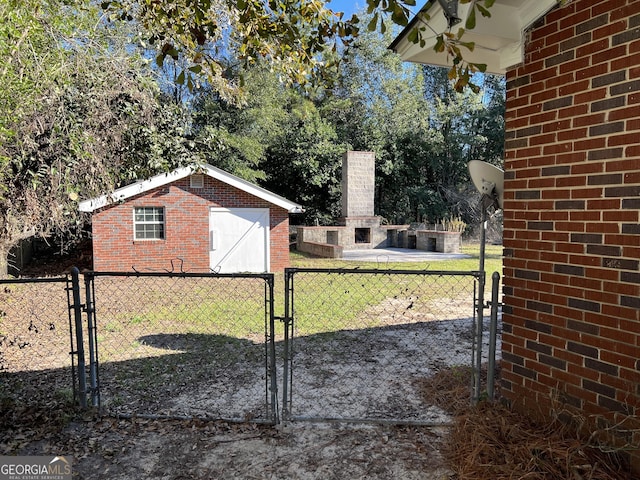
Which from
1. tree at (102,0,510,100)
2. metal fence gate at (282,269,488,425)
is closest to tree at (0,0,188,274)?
tree at (102,0,510,100)

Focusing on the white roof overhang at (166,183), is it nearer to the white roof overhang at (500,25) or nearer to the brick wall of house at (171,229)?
the brick wall of house at (171,229)

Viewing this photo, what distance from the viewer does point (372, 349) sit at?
5.68 metres

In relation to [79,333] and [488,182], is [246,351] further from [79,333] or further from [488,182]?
[488,182]

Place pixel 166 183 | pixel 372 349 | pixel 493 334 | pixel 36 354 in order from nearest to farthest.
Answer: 1. pixel 493 334
2. pixel 36 354
3. pixel 372 349
4. pixel 166 183

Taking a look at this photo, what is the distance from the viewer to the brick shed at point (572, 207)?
2285 millimetres

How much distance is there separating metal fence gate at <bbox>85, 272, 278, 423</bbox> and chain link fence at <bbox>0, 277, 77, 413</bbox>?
0.33m

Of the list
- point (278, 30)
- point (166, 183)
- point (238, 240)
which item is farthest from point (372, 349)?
point (166, 183)

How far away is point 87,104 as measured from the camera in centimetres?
680

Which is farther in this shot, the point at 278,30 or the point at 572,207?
the point at 278,30

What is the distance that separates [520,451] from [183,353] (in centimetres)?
413

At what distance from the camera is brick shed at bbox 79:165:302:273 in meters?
12.5

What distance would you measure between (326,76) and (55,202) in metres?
5.69

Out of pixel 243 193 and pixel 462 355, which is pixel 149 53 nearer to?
pixel 243 193

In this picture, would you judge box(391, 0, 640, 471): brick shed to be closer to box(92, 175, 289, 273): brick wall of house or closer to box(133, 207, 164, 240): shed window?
box(92, 175, 289, 273): brick wall of house
